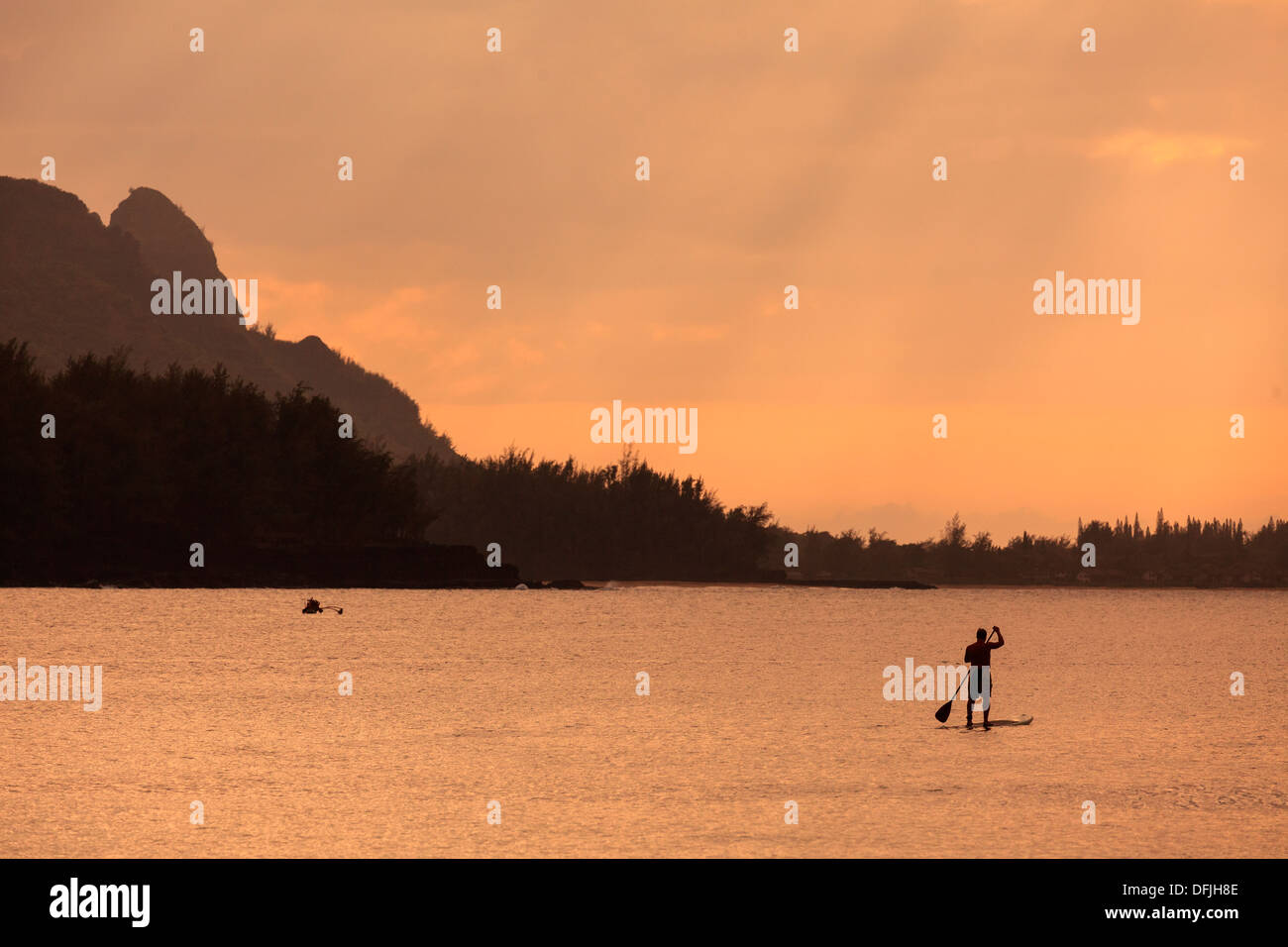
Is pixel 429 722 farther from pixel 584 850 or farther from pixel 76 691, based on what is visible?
pixel 584 850

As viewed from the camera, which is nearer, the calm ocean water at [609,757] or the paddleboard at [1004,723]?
the calm ocean water at [609,757]

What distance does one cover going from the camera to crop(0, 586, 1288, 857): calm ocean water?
26531mm

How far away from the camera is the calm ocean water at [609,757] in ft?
87.0

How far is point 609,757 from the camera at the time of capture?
3816 centimetres

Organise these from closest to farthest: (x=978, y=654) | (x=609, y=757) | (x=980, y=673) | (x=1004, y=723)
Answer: (x=609, y=757) < (x=978, y=654) < (x=980, y=673) < (x=1004, y=723)

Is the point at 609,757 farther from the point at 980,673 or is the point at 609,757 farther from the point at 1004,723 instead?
the point at 1004,723

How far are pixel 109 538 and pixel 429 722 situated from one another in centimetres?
12542

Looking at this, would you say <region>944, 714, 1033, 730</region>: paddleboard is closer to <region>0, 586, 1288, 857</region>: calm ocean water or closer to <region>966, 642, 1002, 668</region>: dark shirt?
<region>0, 586, 1288, 857</region>: calm ocean water

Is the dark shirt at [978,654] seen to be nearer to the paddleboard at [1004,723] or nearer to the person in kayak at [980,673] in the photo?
the person in kayak at [980,673]

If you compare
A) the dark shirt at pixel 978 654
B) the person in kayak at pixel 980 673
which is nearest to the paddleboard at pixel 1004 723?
the person in kayak at pixel 980 673

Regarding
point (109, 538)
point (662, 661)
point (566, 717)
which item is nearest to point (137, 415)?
point (109, 538)

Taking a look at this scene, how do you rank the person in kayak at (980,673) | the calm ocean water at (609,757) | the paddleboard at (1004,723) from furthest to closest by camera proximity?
the paddleboard at (1004,723) → the person in kayak at (980,673) → the calm ocean water at (609,757)

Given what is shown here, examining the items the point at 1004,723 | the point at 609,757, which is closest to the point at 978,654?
the point at 1004,723
